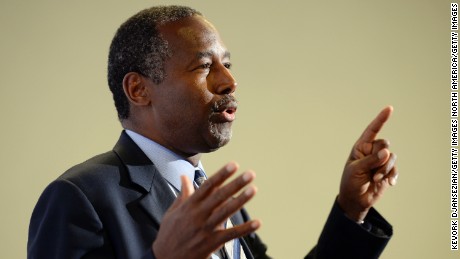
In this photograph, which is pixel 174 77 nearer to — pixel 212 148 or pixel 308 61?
pixel 212 148

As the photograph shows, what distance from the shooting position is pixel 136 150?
163 centimetres

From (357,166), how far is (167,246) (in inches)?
21.4

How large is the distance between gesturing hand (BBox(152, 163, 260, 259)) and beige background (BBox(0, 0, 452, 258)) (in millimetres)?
1534

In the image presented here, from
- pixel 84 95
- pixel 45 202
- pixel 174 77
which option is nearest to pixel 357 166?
pixel 174 77

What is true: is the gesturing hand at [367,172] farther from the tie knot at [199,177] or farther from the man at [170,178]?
the tie knot at [199,177]

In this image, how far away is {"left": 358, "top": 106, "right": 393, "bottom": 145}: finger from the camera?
1.44 m

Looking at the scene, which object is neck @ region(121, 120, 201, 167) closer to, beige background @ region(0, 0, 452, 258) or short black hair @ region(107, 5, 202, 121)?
short black hair @ region(107, 5, 202, 121)

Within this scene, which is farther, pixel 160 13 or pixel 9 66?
pixel 9 66

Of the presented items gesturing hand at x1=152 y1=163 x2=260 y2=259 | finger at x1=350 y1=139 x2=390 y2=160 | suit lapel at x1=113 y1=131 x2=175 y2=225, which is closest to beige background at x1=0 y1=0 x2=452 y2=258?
suit lapel at x1=113 y1=131 x2=175 y2=225

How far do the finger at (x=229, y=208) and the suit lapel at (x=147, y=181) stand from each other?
41 centimetres

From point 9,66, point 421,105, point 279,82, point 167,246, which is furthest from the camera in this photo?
point 421,105

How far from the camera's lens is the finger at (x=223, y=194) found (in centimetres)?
105

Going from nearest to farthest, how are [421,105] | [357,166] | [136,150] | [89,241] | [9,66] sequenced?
[89,241] < [357,166] < [136,150] < [9,66] < [421,105]

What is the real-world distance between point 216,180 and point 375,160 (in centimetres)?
51
